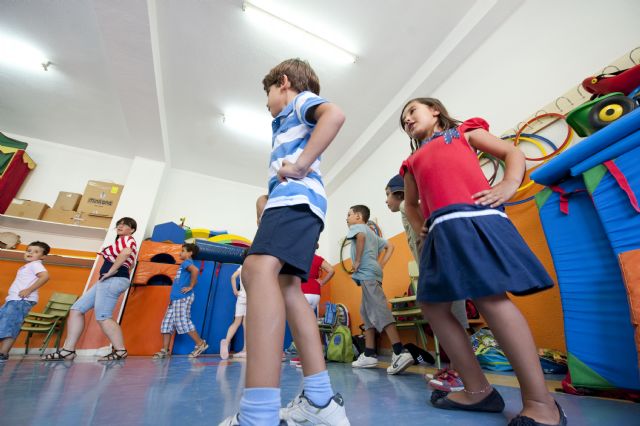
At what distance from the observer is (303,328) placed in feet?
2.85

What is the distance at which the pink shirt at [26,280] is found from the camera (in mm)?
3075

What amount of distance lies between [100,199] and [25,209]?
881 millimetres

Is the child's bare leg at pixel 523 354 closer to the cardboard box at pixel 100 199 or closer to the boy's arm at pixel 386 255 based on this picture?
the boy's arm at pixel 386 255

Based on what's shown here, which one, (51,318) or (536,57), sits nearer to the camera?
(536,57)

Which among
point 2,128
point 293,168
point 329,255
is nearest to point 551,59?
point 293,168

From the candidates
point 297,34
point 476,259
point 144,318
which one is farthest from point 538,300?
point 144,318

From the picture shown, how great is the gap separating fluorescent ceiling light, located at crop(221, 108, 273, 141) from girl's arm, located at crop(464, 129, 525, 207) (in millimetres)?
3558

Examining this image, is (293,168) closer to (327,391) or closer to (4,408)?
(327,391)

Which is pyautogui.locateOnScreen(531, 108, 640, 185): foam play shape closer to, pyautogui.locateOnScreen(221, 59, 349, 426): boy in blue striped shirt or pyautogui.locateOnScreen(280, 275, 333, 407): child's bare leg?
pyautogui.locateOnScreen(221, 59, 349, 426): boy in blue striped shirt

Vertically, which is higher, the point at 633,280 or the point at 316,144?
the point at 316,144

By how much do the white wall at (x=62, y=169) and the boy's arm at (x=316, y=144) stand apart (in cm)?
540

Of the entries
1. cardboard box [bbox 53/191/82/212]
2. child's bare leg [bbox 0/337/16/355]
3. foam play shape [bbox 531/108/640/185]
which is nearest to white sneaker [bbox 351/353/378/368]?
foam play shape [bbox 531/108/640/185]

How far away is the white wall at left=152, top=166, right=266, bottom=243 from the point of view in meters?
5.26

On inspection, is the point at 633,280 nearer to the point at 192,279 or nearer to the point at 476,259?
the point at 476,259
